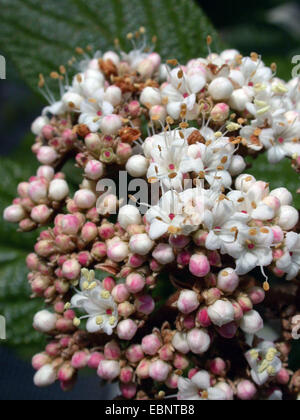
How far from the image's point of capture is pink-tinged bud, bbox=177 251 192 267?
0.98m

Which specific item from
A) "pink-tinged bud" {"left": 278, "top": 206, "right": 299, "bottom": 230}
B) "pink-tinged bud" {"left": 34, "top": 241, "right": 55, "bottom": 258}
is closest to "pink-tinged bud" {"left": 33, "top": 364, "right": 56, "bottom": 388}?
"pink-tinged bud" {"left": 34, "top": 241, "right": 55, "bottom": 258}

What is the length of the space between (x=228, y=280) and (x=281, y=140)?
0.40 m

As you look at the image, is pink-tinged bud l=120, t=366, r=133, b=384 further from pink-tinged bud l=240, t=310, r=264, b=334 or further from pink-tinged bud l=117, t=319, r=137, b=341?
pink-tinged bud l=240, t=310, r=264, b=334

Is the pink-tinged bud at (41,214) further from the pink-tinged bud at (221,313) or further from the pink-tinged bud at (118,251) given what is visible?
the pink-tinged bud at (221,313)

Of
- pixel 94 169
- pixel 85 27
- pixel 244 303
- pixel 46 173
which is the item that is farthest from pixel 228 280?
pixel 85 27

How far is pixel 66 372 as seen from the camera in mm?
1093

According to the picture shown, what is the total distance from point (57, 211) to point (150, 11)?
676 mm

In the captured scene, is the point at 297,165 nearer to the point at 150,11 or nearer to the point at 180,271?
the point at 180,271

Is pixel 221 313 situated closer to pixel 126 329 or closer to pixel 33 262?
pixel 126 329

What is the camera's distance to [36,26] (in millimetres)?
1501

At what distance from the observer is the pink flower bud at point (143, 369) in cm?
102

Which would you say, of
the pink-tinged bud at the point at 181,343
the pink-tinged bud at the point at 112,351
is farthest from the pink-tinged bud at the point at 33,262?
the pink-tinged bud at the point at 181,343

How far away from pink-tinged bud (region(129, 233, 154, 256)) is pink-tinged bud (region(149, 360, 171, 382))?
0.22 m

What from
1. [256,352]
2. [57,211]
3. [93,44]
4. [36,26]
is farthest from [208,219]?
[36,26]
